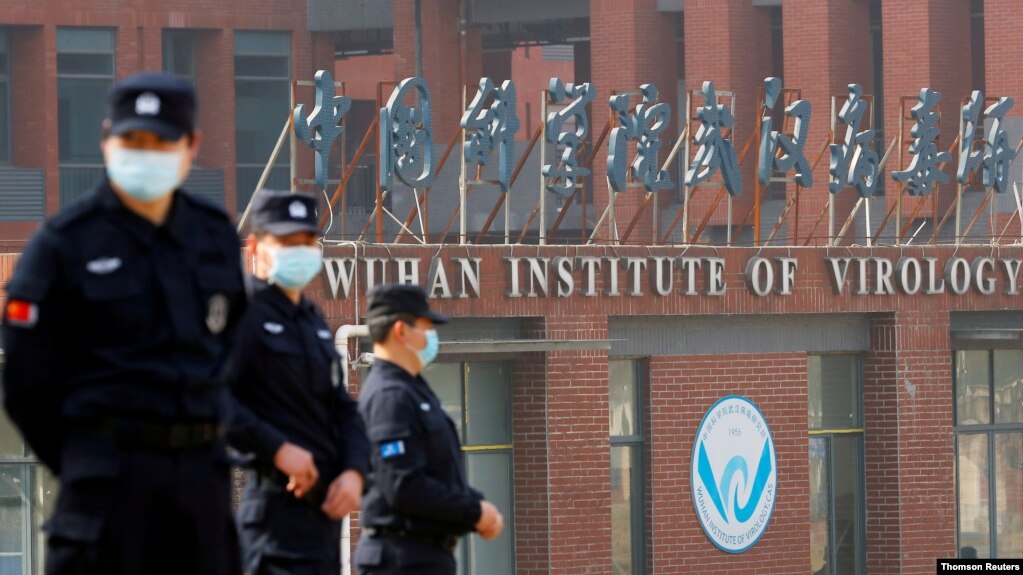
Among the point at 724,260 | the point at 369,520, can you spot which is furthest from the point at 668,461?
the point at 369,520

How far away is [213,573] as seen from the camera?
4.83 m

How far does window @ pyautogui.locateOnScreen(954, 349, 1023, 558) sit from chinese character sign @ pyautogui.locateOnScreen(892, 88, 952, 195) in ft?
8.93

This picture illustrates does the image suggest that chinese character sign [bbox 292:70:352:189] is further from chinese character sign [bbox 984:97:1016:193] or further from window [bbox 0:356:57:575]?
chinese character sign [bbox 984:97:1016:193]

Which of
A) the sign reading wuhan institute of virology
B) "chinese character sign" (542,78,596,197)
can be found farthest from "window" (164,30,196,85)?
the sign reading wuhan institute of virology

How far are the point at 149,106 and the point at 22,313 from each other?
1.96 feet

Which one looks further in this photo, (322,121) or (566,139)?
(566,139)

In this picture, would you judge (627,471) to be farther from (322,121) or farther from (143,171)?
(143,171)

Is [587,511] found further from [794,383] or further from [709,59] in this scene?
[709,59]

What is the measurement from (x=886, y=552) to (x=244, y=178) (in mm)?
23861

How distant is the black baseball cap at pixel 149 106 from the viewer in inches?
189

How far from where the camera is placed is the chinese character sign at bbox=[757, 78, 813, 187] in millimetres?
25281

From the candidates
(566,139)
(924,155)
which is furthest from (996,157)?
(566,139)

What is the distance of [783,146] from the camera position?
26.0 metres

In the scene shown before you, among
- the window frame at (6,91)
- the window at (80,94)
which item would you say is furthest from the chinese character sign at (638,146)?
the window frame at (6,91)
